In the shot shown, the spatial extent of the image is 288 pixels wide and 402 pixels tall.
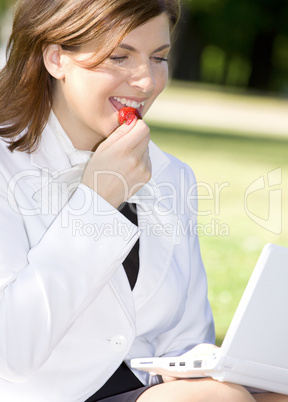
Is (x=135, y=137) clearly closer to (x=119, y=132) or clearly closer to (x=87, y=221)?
(x=119, y=132)

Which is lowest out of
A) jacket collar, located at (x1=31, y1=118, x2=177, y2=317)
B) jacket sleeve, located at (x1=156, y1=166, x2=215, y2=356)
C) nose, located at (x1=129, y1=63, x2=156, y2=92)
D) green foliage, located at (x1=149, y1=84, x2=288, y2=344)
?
green foliage, located at (x1=149, y1=84, x2=288, y2=344)

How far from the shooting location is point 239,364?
220 centimetres

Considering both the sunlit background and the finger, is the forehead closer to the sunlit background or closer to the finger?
the finger

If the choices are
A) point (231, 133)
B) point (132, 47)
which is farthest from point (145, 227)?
point (231, 133)

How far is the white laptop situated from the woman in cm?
10

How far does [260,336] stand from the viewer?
2.17 m

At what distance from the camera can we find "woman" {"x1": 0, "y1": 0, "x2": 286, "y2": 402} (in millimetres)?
2322

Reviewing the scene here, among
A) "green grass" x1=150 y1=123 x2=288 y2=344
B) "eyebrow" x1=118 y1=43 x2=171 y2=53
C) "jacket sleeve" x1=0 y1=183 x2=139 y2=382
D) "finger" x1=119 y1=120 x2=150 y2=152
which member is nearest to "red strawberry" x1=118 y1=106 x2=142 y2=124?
"finger" x1=119 y1=120 x2=150 y2=152

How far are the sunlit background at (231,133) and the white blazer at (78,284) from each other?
1192mm

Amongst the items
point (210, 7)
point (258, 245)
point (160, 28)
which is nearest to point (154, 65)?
point (160, 28)

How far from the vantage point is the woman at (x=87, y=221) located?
232 cm

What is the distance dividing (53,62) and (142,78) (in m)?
0.34

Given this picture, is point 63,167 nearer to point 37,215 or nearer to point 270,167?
point 37,215

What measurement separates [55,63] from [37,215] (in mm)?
589
